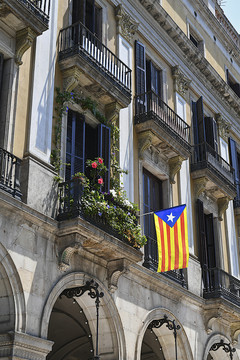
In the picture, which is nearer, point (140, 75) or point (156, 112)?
point (156, 112)

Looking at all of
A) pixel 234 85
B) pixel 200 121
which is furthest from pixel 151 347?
pixel 234 85

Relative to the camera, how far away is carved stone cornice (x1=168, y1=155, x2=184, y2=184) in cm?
2062

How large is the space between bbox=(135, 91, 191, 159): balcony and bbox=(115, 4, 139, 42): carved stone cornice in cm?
223

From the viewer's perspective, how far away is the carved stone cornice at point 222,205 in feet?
77.6

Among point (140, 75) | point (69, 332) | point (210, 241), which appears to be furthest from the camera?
point (210, 241)

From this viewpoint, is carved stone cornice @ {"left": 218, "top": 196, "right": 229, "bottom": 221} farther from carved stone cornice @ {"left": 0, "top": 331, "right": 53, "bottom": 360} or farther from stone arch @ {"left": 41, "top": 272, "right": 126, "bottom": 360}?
carved stone cornice @ {"left": 0, "top": 331, "right": 53, "bottom": 360}

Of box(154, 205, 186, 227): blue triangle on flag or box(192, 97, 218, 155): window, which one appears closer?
box(154, 205, 186, 227): blue triangle on flag

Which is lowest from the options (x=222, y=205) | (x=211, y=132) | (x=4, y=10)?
(x=4, y=10)

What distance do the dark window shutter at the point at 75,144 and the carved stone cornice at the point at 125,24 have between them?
15.7 feet

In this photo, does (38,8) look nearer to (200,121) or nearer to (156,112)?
(156,112)

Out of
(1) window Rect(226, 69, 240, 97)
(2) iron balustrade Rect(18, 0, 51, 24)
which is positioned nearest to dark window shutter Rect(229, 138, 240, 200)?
(1) window Rect(226, 69, 240, 97)

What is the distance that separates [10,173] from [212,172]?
10.5 metres

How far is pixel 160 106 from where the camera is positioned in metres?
20.6

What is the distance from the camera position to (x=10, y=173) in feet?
44.4
